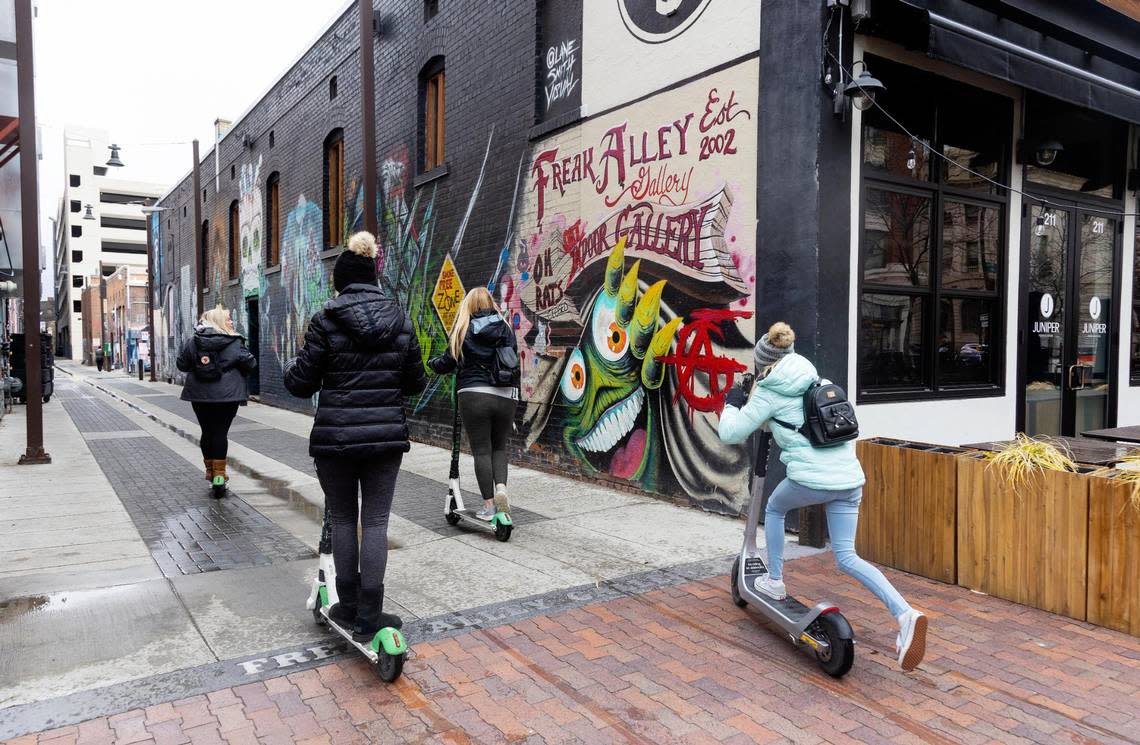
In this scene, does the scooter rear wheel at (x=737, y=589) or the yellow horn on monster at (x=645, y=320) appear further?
the yellow horn on monster at (x=645, y=320)

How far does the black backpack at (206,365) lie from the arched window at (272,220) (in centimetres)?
1200

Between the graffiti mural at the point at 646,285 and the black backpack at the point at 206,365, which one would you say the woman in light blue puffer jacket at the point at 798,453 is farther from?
the black backpack at the point at 206,365

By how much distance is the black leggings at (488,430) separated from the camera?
562 cm

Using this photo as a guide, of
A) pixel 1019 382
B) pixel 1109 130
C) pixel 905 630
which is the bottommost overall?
pixel 905 630

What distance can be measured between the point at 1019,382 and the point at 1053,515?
371 cm

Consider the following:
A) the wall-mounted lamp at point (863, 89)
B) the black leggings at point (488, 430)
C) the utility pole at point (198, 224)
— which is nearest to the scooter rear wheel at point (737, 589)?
the black leggings at point (488, 430)

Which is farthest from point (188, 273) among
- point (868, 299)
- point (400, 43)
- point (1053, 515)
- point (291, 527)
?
point (1053, 515)

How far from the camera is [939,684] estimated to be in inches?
135

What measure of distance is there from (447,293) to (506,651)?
770 cm

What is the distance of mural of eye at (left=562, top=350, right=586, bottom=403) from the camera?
8.23 m

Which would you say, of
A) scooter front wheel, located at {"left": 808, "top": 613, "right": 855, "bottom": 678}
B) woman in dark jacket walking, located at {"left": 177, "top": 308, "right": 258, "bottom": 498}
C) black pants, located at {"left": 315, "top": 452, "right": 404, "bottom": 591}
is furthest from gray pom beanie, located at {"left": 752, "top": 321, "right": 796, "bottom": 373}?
Answer: woman in dark jacket walking, located at {"left": 177, "top": 308, "right": 258, "bottom": 498}

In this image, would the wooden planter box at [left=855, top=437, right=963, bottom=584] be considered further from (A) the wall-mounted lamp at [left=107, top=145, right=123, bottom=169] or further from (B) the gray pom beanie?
(A) the wall-mounted lamp at [left=107, top=145, right=123, bottom=169]

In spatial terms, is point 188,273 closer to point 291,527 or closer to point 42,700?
point 291,527

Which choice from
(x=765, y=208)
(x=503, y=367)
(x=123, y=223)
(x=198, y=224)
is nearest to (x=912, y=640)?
(x=503, y=367)
